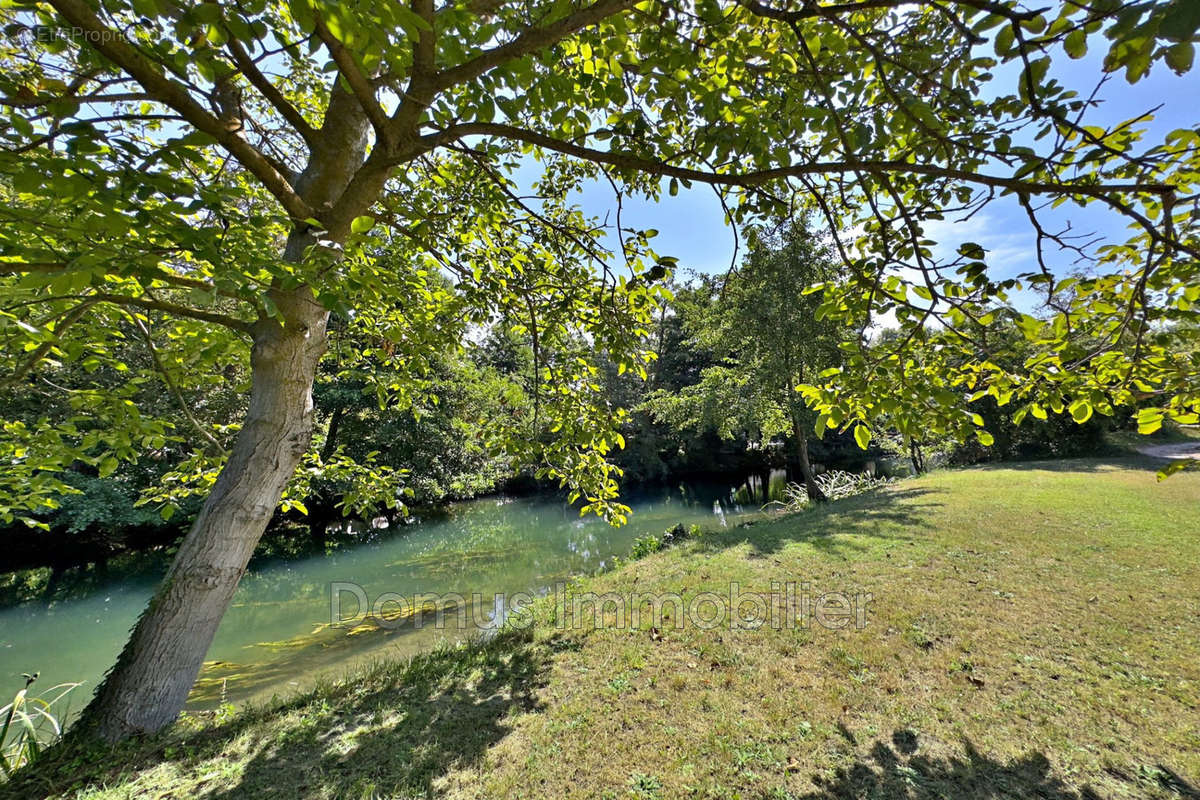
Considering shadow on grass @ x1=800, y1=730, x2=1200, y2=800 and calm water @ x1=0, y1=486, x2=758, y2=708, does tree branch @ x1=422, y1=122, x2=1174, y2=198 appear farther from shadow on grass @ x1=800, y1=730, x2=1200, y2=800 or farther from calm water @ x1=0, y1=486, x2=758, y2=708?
calm water @ x1=0, y1=486, x2=758, y2=708

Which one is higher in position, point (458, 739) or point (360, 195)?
point (360, 195)

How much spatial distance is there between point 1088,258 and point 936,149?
0.82m

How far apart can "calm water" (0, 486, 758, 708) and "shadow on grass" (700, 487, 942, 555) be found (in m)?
3.05

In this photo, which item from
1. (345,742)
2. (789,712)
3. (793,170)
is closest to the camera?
(793,170)

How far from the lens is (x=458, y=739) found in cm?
316

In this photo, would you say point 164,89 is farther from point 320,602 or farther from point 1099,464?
point 1099,464

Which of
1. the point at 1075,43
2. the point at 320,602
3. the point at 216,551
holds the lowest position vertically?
the point at 320,602

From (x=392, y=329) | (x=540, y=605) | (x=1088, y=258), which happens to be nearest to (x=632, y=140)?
(x=1088, y=258)

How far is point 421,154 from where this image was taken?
2635 mm

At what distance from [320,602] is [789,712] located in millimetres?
9294

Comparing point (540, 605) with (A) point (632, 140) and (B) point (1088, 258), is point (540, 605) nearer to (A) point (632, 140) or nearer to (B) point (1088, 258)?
(A) point (632, 140)

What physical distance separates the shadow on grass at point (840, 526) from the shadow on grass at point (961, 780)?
457 cm

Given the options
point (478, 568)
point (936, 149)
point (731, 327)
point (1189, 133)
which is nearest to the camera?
point (1189, 133)

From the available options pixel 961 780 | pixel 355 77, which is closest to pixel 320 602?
pixel 355 77
